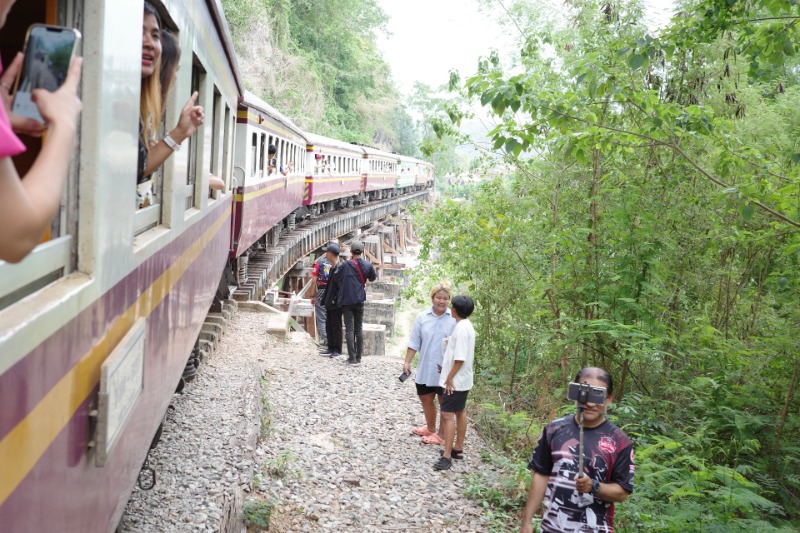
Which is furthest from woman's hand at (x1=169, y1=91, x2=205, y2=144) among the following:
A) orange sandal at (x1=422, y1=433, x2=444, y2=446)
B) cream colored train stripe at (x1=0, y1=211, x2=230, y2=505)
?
orange sandal at (x1=422, y1=433, x2=444, y2=446)

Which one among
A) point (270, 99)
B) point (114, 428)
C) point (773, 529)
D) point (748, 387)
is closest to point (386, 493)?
point (773, 529)

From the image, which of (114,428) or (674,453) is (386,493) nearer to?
(674,453)

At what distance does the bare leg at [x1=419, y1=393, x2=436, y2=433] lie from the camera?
7.27m

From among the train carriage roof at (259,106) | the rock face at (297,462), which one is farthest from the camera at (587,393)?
the train carriage roof at (259,106)

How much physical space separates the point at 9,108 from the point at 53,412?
0.72m

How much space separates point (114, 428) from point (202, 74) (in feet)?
10.5

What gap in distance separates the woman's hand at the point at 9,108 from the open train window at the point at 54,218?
1.12 ft

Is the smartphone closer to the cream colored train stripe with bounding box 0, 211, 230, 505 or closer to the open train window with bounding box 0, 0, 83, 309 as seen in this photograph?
the open train window with bounding box 0, 0, 83, 309

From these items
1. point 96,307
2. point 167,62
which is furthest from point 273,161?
point 96,307

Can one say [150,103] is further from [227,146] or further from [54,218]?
[227,146]

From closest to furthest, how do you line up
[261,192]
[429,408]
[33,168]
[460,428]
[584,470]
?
[33,168] < [584,470] < [460,428] < [429,408] < [261,192]

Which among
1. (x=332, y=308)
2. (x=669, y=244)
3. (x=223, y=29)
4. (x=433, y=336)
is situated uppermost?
(x=223, y=29)

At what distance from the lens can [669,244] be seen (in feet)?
25.4

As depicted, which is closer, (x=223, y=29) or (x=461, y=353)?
(x=223, y=29)
